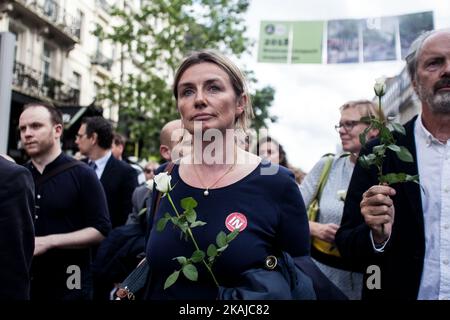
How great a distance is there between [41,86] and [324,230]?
17.6 m

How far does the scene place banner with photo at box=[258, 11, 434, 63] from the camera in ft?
12.8

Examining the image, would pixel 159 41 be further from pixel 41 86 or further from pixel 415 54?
pixel 415 54

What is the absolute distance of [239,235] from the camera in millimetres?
1818

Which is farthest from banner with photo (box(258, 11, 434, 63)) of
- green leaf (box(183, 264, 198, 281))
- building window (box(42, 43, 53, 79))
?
building window (box(42, 43, 53, 79))

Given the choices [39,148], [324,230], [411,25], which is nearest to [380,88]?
[324,230]

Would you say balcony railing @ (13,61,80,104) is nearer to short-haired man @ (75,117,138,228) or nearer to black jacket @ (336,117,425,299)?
short-haired man @ (75,117,138,228)

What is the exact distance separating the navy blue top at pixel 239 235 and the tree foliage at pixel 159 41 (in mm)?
14903

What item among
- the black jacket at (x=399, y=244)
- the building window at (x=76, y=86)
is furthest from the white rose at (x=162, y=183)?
the building window at (x=76, y=86)

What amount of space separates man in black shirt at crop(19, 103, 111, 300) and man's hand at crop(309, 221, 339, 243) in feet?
4.16

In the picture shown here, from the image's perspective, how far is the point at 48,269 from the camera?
3180 mm

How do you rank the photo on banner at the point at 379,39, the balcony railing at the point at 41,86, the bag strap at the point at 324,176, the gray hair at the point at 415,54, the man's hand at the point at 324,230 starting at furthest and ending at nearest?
the balcony railing at the point at 41,86
the photo on banner at the point at 379,39
the bag strap at the point at 324,176
the man's hand at the point at 324,230
the gray hair at the point at 415,54

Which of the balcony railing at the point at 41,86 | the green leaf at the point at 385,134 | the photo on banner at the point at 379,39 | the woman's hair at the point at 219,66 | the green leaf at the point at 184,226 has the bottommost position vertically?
the green leaf at the point at 184,226

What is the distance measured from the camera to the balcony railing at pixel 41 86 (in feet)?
59.0

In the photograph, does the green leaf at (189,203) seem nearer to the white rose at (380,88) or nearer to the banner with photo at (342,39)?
the white rose at (380,88)
